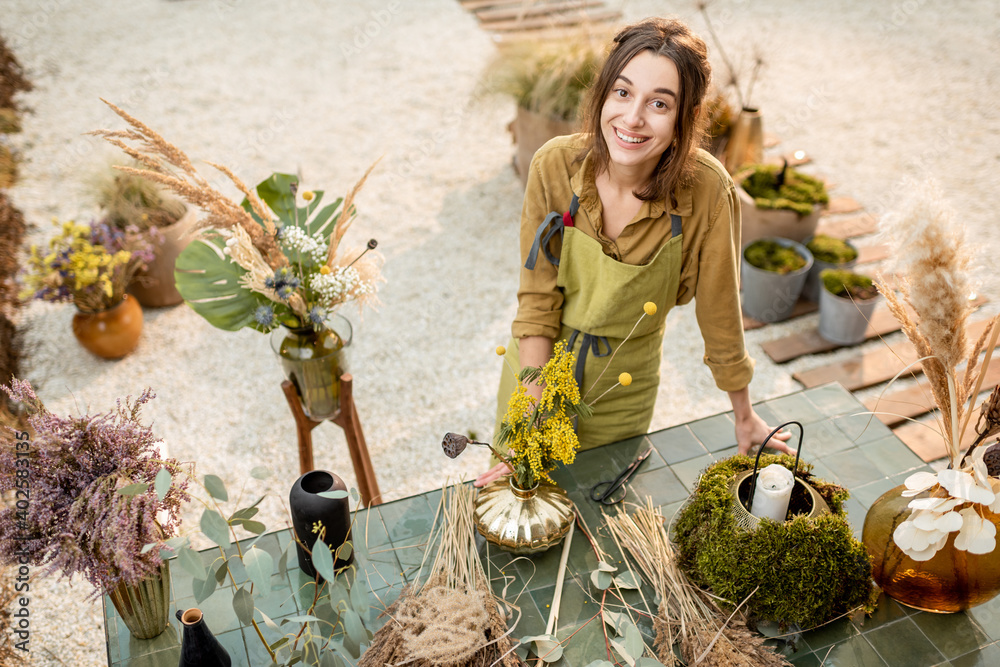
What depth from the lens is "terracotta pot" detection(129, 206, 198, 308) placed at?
11.8 ft

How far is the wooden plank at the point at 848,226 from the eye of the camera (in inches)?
159

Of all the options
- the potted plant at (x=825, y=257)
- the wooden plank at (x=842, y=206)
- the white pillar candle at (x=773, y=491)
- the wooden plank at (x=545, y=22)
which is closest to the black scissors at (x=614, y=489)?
the white pillar candle at (x=773, y=491)

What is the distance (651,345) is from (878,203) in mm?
3052

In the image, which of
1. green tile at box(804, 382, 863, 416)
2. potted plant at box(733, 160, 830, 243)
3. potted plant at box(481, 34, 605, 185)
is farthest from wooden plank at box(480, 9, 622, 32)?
green tile at box(804, 382, 863, 416)

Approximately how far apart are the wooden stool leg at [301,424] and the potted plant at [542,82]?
2.37 m

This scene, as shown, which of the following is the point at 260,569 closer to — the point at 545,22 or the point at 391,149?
the point at 391,149

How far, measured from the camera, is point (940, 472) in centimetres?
127

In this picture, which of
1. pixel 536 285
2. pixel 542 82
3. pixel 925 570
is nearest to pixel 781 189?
pixel 542 82

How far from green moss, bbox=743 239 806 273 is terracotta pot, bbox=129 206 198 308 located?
8.80 feet

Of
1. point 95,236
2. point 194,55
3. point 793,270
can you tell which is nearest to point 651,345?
point 793,270

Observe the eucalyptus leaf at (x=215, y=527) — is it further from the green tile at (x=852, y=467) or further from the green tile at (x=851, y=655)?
the green tile at (x=852, y=467)

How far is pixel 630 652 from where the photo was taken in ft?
3.87

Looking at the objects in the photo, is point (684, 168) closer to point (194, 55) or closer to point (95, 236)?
point (95, 236)

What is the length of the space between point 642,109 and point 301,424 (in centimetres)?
131
